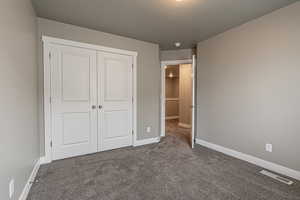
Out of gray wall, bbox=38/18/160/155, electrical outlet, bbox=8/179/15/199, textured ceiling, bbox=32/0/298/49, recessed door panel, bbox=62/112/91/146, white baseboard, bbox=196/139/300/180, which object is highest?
textured ceiling, bbox=32/0/298/49

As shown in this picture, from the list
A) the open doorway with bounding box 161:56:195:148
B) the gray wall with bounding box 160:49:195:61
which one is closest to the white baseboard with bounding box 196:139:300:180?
the open doorway with bounding box 161:56:195:148

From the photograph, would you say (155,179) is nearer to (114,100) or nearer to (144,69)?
(114,100)

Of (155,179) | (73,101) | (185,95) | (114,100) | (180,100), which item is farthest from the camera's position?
(180,100)

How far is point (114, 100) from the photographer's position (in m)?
3.35

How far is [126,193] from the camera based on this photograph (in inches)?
74.1

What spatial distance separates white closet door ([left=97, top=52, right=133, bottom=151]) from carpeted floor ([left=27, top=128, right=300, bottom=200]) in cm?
42

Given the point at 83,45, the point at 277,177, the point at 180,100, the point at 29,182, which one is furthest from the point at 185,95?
the point at 29,182

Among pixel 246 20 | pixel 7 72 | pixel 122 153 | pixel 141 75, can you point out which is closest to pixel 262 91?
pixel 246 20

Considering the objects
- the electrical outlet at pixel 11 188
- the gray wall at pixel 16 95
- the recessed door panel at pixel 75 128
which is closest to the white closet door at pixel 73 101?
the recessed door panel at pixel 75 128

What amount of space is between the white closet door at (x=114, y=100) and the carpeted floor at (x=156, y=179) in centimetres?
42

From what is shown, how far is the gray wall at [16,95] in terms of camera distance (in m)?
1.30

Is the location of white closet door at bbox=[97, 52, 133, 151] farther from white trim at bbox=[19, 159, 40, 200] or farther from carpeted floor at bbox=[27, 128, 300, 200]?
white trim at bbox=[19, 159, 40, 200]

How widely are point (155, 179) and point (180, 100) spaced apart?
13.2 feet

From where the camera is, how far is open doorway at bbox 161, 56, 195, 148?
4013mm
